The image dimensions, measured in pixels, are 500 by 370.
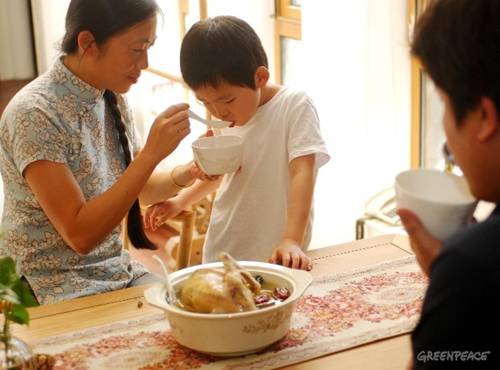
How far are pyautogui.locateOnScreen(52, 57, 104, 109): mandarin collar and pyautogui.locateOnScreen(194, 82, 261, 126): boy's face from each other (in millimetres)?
265

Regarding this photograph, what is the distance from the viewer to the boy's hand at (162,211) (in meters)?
1.96

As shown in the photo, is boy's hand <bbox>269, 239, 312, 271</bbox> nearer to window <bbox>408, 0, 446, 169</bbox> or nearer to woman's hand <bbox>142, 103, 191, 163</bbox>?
woman's hand <bbox>142, 103, 191, 163</bbox>

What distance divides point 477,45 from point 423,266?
0.31 m

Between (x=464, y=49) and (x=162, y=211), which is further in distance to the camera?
(x=162, y=211)

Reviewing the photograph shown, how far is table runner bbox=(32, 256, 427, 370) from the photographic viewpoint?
1214mm

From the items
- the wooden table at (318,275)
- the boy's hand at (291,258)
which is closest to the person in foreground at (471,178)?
the wooden table at (318,275)

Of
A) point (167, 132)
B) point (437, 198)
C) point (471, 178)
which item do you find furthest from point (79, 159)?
point (471, 178)

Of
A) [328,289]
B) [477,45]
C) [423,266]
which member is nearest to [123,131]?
[328,289]

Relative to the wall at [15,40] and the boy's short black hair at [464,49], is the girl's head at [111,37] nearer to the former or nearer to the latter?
the boy's short black hair at [464,49]

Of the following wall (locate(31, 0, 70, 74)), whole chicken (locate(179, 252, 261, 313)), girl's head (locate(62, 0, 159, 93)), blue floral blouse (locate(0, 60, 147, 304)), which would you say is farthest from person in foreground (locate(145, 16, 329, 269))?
wall (locate(31, 0, 70, 74))

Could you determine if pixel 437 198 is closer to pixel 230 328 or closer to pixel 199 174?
pixel 230 328

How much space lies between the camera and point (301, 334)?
1.29 meters

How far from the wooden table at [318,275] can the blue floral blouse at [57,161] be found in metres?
0.26

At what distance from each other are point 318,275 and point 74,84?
0.75 m
